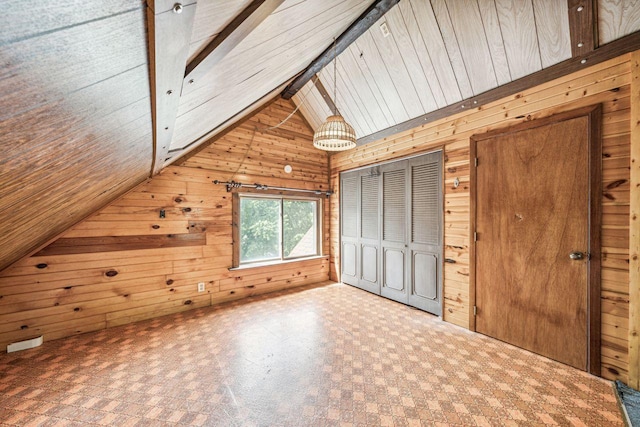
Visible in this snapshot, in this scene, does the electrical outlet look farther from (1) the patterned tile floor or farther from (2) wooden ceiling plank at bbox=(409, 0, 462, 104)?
(1) the patterned tile floor

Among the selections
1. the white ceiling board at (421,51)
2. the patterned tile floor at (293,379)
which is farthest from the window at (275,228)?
the white ceiling board at (421,51)

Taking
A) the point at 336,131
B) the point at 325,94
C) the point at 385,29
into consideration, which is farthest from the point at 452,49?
the point at 325,94

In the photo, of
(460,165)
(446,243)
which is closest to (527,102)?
(460,165)

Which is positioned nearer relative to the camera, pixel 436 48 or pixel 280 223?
pixel 436 48

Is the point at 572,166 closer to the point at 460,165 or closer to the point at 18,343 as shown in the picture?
the point at 460,165

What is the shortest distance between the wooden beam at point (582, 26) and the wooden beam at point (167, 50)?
2.73 m

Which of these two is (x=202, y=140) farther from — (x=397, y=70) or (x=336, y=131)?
(x=397, y=70)

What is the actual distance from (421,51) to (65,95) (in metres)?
3.01

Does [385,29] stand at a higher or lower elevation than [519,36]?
higher

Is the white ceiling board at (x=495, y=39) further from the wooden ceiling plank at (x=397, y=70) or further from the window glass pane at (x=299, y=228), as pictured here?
the window glass pane at (x=299, y=228)

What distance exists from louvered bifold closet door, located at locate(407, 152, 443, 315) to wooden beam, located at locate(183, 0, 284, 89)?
9.25 ft

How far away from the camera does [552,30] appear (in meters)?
2.06

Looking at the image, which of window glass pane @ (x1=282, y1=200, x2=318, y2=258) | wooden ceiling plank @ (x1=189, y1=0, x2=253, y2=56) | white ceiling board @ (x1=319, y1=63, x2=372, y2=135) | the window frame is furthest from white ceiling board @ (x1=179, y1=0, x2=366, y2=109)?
window glass pane @ (x1=282, y1=200, x2=318, y2=258)

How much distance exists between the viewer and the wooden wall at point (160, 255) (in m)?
2.66
